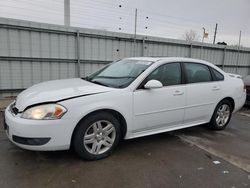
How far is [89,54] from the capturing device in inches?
308

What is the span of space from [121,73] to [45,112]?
1.52m

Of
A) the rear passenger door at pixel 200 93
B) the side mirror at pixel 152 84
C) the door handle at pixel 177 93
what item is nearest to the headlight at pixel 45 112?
the side mirror at pixel 152 84

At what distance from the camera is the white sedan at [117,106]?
9.01ft

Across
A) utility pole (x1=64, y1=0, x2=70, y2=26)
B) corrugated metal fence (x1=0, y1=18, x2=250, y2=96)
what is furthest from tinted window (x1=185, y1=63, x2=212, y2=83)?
utility pole (x1=64, y1=0, x2=70, y2=26)

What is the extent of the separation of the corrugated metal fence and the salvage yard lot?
127 inches

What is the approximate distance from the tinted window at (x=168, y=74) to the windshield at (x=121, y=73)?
0.62 ft

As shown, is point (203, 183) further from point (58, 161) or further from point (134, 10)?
point (134, 10)

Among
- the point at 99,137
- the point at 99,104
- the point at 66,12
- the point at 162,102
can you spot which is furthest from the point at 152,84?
the point at 66,12

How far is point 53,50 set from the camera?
7152mm

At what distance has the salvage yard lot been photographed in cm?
260

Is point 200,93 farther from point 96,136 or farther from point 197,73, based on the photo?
point 96,136

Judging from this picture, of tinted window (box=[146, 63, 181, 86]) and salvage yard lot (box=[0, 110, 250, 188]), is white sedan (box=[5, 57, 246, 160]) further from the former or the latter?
salvage yard lot (box=[0, 110, 250, 188])

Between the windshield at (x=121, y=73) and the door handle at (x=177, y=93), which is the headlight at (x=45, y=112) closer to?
the windshield at (x=121, y=73)

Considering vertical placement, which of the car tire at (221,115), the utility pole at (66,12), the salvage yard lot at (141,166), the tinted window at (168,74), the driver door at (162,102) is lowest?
the salvage yard lot at (141,166)
